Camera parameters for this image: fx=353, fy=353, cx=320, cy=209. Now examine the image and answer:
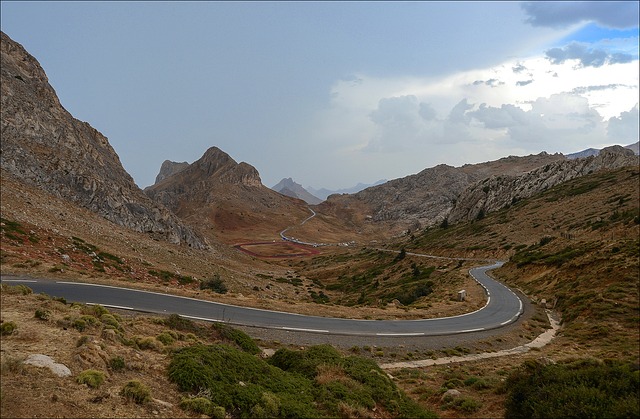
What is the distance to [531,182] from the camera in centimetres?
9969

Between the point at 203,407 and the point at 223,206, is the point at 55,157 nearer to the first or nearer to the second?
the point at 203,407

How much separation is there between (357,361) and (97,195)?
50.2 meters

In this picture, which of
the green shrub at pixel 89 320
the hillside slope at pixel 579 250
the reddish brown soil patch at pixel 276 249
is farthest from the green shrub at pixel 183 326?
the reddish brown soil patch at pixel 276 249

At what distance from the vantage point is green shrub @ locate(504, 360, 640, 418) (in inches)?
300

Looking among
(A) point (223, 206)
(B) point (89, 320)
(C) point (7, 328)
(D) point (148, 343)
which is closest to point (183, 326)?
(D) point (148, 343)

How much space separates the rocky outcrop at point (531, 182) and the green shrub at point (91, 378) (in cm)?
9667

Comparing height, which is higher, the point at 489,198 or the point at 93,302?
the point at 489,198

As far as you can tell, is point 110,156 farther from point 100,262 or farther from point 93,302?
point 93,302

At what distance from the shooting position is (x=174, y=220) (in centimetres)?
6406

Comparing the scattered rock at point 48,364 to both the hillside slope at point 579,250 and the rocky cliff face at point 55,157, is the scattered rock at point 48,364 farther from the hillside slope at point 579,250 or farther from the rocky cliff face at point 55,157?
the rocky cliff face at point 55,157

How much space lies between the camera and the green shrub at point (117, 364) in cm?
820

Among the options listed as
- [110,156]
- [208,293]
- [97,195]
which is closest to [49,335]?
[208,293]

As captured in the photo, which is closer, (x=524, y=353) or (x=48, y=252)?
(x=524, y=353)

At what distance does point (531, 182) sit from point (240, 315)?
4060 inches
